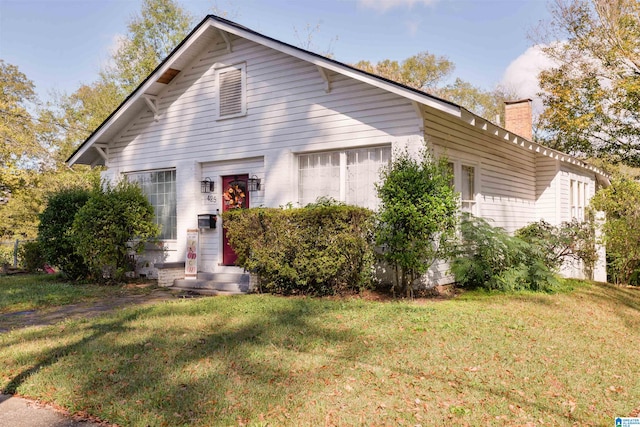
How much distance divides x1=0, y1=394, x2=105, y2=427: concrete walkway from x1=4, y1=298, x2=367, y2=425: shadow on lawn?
122mm

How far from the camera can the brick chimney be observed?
44.0ft

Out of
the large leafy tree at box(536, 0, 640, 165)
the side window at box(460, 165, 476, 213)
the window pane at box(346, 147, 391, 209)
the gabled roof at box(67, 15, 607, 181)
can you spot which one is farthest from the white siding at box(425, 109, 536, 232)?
the large leafy tree at box(536, 0, 640, 165)

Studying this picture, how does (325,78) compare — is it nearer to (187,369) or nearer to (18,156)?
(187,369)

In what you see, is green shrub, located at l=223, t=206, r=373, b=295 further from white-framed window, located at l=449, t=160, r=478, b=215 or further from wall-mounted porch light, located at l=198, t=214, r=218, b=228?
white-framed window, located at l=449, t=160, r=478, b=215

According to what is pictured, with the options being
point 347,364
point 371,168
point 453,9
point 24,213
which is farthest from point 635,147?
point 24,213

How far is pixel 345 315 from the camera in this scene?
6.43 meters

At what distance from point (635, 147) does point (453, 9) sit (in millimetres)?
10229

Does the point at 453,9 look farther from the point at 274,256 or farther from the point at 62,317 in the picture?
the point at 62,317

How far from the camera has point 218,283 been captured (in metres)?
9.55

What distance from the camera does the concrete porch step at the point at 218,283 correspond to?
30.4ft

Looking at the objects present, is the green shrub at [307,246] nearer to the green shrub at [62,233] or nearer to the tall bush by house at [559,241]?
the tall bush by house at [559,241]

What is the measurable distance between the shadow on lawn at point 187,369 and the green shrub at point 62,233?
5.46 m

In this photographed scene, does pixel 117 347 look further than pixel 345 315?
No

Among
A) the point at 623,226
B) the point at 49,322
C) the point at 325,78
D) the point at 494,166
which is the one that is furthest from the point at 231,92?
the point at 623,226
